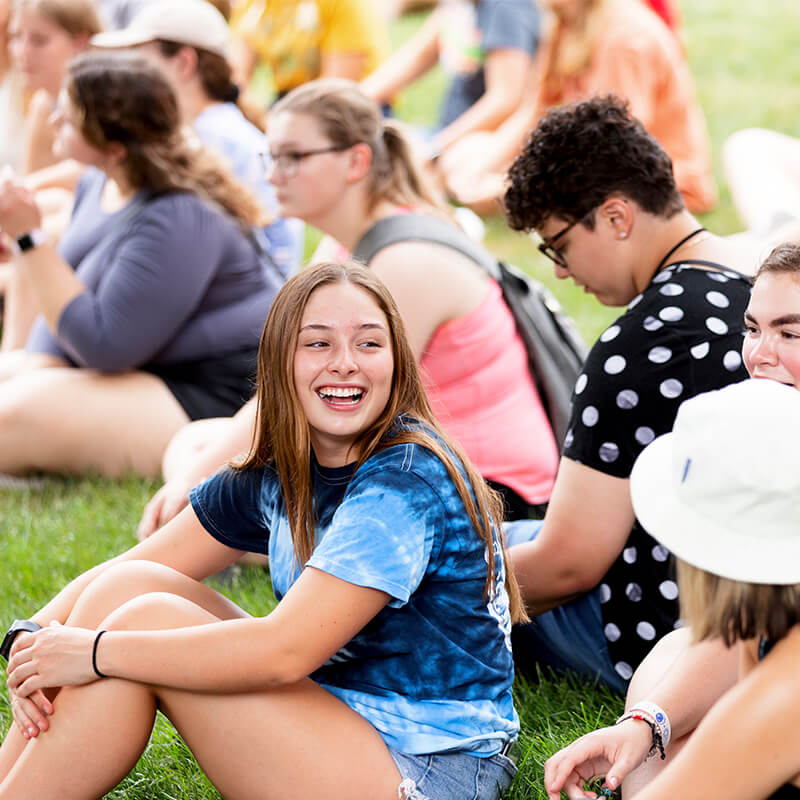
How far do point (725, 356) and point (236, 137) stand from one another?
2.90 m

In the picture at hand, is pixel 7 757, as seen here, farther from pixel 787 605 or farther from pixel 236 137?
pixel 236 137

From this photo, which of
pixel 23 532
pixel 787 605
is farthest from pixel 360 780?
pixel 23 532

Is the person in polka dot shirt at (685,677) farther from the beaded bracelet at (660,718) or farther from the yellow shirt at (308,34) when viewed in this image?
the yellow shirt at (308,34)

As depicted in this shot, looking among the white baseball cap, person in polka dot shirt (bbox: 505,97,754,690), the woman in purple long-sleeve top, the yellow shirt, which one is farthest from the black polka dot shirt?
the yellow shirt

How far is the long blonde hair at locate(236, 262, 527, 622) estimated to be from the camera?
2273 millimetres

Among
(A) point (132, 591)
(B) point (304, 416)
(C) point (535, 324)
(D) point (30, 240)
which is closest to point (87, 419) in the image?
(D) point (30, 240)

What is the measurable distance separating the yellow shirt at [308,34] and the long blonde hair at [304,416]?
4668 mm

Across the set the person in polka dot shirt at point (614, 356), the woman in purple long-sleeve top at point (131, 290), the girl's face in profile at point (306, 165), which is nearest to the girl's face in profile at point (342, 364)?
the person in polka dot shirt at point (614, 356)

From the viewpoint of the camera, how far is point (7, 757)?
2.28m

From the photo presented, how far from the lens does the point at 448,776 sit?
2.20 meters

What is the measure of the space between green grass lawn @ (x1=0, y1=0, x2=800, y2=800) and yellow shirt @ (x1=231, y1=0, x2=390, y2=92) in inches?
47.7

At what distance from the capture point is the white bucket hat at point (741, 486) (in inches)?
63.1

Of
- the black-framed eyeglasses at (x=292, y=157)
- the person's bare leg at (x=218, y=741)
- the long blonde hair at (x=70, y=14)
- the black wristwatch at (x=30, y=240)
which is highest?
the long blonde hair at (x=70, y=14)

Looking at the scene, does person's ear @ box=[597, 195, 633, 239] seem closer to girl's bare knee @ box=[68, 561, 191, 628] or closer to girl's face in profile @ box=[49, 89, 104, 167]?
girl's bare knee @ box=[68, 561, 191, 628]
